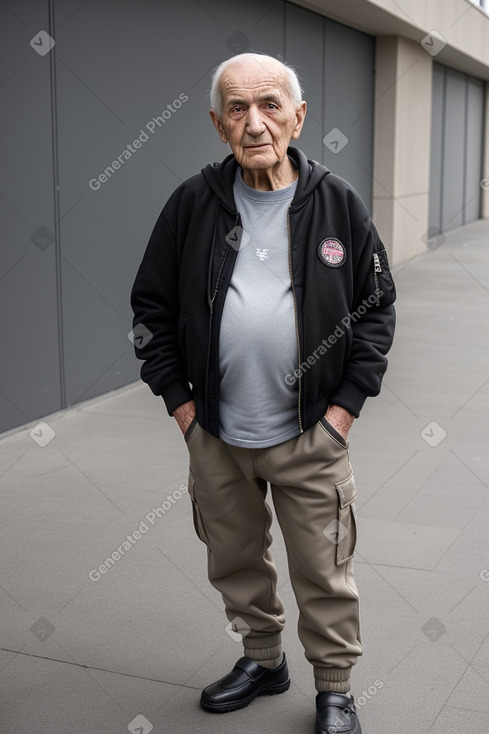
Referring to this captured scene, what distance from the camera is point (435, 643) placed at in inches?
147

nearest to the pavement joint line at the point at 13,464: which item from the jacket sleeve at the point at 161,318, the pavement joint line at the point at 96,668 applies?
the pavement joint line at the point at 96,668

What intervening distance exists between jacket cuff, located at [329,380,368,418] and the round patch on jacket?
0.38 m

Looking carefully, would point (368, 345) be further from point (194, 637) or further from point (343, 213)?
point (194, 637)

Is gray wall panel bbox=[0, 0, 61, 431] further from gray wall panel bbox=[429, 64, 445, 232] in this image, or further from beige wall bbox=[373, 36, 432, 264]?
gray wall panel bbox=[429, 64, 445, 232]

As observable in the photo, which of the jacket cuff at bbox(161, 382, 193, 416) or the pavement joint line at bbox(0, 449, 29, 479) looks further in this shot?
the pavement joint line at bbox(0, 449, 29, 479)

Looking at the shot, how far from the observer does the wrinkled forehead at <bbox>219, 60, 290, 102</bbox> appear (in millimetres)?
2828

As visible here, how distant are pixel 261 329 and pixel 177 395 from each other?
0.40 m

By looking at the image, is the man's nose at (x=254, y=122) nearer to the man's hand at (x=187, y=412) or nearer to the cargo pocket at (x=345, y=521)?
the man's hand at (x=187, y=412)

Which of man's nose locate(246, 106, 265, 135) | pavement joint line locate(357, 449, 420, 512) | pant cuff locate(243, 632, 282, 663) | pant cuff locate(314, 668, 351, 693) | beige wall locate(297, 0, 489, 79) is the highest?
beige wall locate(297, 0, 489, 79)

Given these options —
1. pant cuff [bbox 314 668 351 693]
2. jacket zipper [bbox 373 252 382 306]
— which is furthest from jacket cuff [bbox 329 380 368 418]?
pant cuff [bbox 314 668 351 693]

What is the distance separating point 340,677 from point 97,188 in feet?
16.4

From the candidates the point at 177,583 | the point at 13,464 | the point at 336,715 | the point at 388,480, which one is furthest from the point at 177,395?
the point at 13,464

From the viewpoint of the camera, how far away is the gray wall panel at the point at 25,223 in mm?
6434

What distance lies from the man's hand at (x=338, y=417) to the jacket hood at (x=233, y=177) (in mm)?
618
